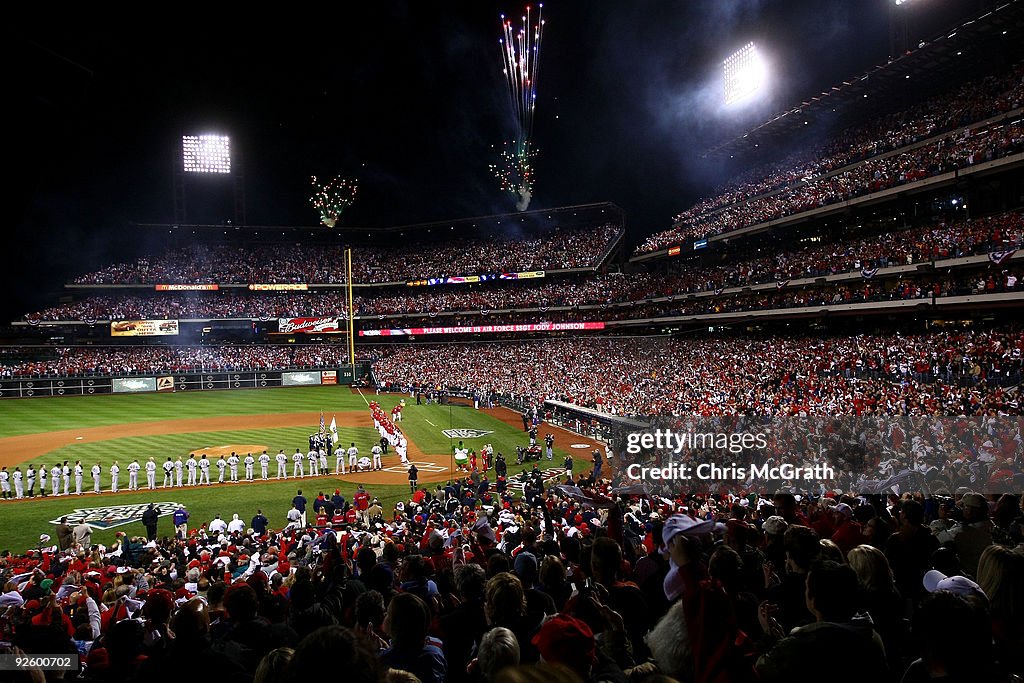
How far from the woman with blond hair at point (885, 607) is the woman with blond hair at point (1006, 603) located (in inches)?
26.2

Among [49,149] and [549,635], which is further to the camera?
[49,149]

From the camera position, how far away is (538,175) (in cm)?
6700

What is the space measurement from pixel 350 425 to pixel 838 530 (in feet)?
114

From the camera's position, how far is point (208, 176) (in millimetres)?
71750

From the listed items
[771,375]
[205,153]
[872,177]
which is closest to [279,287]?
[205,153]

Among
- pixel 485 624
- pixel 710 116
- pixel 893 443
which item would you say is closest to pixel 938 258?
pixel 893 443

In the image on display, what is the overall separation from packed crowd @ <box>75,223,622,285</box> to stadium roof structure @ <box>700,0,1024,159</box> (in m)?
26.5

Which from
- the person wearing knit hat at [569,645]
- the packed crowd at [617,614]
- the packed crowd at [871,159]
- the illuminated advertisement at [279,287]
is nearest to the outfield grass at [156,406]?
the illuminated advertisement at [279,287]

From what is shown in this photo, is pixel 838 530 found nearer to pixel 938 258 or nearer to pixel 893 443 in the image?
pixel 893 443

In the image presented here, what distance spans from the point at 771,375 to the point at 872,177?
1352 cm

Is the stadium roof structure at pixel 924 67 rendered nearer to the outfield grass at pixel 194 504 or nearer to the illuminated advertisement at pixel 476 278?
the illuminated advertisement at pixel 476 278

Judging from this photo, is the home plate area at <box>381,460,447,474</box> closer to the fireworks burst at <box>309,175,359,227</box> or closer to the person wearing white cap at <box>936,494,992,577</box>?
the person wearing white cap at <box>936,494,992,577</box>

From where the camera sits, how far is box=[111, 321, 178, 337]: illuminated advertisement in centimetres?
6231

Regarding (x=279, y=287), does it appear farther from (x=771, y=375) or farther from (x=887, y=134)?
(x=887, y=134)
